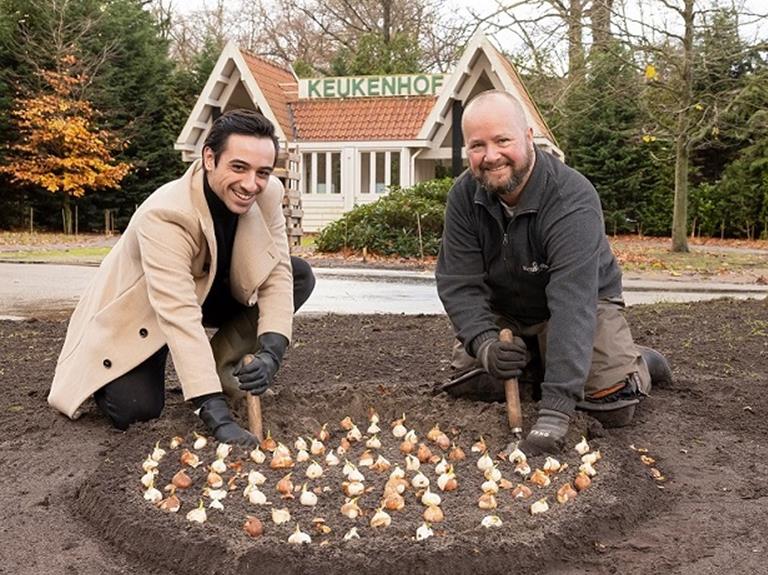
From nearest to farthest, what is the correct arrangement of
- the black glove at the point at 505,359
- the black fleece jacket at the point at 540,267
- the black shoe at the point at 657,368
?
the black fleece jacket at the point at 540,267
the black glove at the point at 505,359
the black shoe at the point at 657,368

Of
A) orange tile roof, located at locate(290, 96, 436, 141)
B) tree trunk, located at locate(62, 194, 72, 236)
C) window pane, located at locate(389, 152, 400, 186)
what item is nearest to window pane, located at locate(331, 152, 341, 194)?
orange tile roof, located at locate(290, 96, 436, 141)

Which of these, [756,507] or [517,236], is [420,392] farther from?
[756,507]

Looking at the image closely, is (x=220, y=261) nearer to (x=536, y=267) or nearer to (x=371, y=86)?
(x=536, y=267)

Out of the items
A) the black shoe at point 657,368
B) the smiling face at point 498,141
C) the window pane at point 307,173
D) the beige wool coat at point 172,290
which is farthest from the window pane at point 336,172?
the smiling face at point 498,141

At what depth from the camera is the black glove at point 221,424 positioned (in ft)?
11.3

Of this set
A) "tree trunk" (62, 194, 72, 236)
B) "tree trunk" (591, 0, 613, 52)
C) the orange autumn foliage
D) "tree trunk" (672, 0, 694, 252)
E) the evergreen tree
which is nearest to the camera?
"tree trunk" (591, 0, 613, 52)

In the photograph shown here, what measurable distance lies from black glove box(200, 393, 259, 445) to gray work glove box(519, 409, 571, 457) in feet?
3.50

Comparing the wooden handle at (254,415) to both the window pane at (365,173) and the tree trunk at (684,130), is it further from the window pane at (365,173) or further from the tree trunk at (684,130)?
the window pane at (365,173)

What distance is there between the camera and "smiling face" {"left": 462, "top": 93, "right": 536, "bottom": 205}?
354cm

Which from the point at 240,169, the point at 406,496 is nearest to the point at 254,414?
the point at 406,496

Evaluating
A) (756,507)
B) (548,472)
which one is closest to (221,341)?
(548,472)

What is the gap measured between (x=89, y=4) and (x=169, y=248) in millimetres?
27330

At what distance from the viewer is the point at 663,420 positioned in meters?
4.16

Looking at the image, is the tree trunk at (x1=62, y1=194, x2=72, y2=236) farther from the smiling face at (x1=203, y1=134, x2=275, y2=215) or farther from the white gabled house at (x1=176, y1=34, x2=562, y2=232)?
the smiling face at (x1=203, y1=134, x2=275, y2=215)
